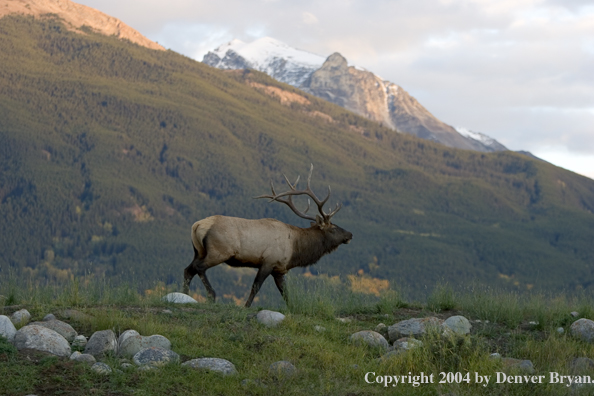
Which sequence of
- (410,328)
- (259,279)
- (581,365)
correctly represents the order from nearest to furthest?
(581,365) → (410,328) → (259,279)

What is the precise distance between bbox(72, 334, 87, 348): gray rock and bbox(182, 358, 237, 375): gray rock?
1.33m

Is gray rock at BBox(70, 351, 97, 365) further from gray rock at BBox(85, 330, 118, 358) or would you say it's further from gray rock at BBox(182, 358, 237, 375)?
gray rock at BBox(182, 358, 237, 375)

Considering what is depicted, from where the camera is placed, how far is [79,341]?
8.23 metres

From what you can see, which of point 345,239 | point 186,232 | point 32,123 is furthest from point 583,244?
point 345,239

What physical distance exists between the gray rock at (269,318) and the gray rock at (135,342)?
172 centimetres

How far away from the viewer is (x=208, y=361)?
775 cm

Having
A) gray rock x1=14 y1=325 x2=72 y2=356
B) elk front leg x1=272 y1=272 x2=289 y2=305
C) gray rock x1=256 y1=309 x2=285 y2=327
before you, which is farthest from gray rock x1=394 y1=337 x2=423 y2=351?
elk front leg x1=272 y1=272 x2=289 y2=305

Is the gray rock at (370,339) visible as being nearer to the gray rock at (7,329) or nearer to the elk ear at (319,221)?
the gray rock at (7,329)

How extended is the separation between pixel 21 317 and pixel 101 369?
2.23 metres

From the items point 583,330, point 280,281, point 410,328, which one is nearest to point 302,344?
point 410,328

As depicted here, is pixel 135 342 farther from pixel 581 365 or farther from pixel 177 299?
pixel 581 365

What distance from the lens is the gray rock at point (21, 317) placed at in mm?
8867

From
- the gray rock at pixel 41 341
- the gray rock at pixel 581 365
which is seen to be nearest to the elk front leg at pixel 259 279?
the gray rock at pixel 41 341

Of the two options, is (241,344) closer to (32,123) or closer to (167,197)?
(167,197)
